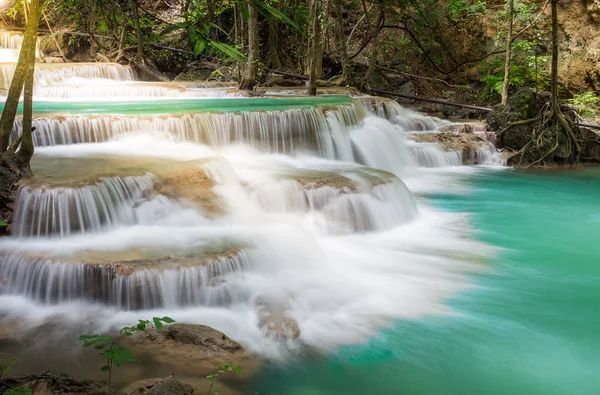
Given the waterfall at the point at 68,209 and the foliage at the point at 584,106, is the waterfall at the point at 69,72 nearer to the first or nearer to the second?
the waterfall at the point at 68,209

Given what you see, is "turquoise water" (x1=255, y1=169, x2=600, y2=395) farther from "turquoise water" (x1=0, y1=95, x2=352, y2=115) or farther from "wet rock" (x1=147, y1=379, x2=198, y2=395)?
"turquoise water" (x1=0, y1=95, x2=352, y2=115)

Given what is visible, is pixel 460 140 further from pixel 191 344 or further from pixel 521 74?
pixel 191 344

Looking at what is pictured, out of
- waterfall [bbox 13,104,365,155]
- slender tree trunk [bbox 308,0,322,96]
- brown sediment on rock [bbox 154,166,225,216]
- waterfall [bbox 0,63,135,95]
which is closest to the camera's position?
brown sediment on rock [bbox 154,166,225,216]

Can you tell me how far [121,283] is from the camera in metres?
4.79

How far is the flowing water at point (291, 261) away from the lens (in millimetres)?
4352

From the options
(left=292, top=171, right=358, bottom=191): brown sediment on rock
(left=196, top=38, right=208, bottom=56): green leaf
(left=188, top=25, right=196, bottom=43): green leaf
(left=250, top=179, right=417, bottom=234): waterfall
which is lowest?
(left=250, top=179, right=417, bottom=234): waterfall

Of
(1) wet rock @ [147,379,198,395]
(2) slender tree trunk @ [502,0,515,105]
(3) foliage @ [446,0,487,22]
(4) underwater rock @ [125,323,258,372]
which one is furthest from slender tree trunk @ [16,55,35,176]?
(3) foliage @ [446,0,487,22]

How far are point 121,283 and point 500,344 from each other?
135 inches

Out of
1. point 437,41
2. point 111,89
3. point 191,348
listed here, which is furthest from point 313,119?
point 437,41

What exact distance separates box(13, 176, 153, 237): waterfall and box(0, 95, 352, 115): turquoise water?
11.6ft

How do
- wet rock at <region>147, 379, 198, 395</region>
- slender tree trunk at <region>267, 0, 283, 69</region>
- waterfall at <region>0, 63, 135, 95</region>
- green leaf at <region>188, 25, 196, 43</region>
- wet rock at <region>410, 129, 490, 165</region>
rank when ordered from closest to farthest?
green leaf at <region>188, 25, 196, 43</region> → wet rock at <region>147, 379, 198, 395</region> → wet rock at <region>410, 129, 490, 165</region> → waterfall at <region>0, 63, 135, 95</region> → slender tree trunk at <region>267, 0, 283, 69</region>

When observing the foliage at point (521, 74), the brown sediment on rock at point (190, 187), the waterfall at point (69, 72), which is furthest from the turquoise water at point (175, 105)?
the foliage at point (521, 74)

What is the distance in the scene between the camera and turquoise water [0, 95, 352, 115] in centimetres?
1009

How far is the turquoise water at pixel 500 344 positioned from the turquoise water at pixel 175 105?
224 inches
